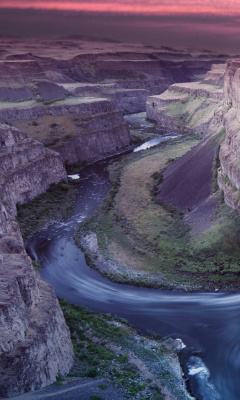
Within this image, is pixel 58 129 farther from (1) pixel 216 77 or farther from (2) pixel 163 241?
(1) pixel 216 77

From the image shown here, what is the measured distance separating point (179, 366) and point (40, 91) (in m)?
84.2

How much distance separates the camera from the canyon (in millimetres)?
26422

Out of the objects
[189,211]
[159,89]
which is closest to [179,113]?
[159,89]

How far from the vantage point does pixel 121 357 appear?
105 feet

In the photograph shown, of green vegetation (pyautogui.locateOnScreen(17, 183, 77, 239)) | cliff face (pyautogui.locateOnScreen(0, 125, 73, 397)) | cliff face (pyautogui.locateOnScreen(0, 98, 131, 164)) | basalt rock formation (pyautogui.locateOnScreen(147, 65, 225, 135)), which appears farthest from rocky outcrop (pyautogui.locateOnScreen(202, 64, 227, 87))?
cliff face (pyautogui.locateOnScreen(0, 125, 73, 397))

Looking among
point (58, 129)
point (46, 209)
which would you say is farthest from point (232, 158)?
point (58, 129)

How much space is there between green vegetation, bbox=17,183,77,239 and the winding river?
9.68 ft

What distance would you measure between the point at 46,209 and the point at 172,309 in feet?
93.0

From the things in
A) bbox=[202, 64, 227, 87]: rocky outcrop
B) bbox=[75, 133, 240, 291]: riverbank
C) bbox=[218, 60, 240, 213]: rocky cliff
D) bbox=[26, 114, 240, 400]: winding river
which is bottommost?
bbox=[26, 114, 240, 400]: winding river

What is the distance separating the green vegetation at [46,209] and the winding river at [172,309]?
2951mm

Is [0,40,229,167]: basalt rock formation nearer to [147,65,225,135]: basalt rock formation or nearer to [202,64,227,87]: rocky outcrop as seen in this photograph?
[147,65,225,135]: basalt rock formation

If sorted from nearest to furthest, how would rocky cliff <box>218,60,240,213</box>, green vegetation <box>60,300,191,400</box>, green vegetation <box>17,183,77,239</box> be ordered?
green vegetation <box>60,300,191,400</box> → rocky cliff <box>218,60,240,213</box> → green vegetation <box>17,183,77,239</box>

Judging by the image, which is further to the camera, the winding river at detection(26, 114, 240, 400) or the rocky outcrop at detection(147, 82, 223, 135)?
the rocky outcrop at detection(147, 82, 223, 135)

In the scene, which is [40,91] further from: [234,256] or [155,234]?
[234,256]
